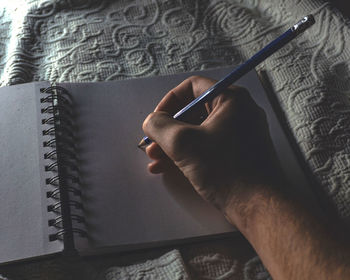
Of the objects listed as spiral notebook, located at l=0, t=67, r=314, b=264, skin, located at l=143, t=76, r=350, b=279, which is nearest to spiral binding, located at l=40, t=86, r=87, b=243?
spiral notebook, located at l=0, t=67, r=314, b=264

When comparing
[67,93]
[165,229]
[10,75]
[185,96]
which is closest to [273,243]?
[165,229]

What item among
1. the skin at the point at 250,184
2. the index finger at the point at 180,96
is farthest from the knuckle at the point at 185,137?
the index finger at the point at 180,96

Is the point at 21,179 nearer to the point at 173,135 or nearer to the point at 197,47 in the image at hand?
the point at 173,135

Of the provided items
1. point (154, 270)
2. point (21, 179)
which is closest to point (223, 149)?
point (154, 270)

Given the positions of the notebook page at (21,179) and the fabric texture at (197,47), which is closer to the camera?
the notebook page at (21,179)

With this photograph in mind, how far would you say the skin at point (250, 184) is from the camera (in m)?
0.43

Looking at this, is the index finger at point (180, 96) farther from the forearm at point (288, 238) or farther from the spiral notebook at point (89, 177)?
the forearm at point (288, 238)

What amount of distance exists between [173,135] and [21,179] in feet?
0.71

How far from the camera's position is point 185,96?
0.60 metres

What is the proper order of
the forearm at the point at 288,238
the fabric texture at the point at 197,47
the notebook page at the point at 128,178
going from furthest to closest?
the fabric texture at the point at 197,47 → the notebook page at the point at 128,178 → the forearm at the point at 288,238

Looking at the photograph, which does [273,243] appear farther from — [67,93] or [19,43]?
[19,43]

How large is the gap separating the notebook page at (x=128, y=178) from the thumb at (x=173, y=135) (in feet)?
0.23

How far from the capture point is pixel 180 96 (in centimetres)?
59

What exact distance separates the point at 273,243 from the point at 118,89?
0.35m
